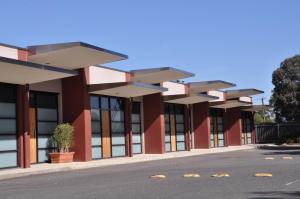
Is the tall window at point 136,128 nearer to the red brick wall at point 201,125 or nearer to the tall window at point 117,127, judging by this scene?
the tall window at point 117,127

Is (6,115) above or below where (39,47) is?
below

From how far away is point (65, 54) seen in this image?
23531 millimetres

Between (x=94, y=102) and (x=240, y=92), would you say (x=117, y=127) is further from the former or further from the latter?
(x=240, y=92)

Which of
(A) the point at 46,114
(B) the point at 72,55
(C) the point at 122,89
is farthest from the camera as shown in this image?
(C) the point at 122,89

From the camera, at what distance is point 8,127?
23.0m

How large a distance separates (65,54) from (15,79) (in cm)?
249

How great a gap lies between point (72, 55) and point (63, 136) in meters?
4.11

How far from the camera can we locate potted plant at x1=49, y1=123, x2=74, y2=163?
25609 mm

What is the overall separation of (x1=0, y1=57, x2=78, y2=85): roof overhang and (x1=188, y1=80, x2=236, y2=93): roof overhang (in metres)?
16.5

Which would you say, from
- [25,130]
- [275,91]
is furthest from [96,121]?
[275,91]

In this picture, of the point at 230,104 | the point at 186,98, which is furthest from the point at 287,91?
the point at 186,98

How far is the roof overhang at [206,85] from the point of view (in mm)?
37844

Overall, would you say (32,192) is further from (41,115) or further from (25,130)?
(41,115)

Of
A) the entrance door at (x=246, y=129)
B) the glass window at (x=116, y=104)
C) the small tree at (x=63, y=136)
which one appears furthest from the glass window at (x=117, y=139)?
the entrance door at (x=246, y=129)
